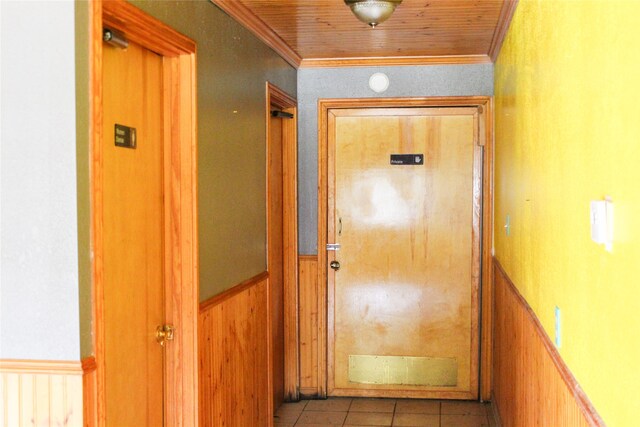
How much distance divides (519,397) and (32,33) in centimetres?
249

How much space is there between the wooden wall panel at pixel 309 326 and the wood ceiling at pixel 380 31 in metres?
1.44

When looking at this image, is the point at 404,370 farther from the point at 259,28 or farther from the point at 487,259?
the point at 259,28

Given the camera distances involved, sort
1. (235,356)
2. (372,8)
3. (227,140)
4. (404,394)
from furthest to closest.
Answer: (404,394)
(235,356)
(227,140)
(372,8)

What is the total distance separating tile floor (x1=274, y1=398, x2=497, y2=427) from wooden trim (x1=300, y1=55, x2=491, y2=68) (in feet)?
7.71

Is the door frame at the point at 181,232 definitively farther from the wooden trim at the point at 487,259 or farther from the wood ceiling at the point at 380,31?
the wooden trim at the point at 487,259

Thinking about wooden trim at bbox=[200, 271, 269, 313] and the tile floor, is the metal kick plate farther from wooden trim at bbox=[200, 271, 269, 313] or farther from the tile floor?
wooden trim at bbox=[200, 271, 269, 313]

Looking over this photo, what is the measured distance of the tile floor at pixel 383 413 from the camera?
16.0 feet

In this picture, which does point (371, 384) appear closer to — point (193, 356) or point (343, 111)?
point (343, 111)

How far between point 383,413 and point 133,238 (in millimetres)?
2861

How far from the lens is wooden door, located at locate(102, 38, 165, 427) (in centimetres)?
253

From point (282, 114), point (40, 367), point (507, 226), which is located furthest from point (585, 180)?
point (282, 114)

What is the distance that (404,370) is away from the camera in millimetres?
5398

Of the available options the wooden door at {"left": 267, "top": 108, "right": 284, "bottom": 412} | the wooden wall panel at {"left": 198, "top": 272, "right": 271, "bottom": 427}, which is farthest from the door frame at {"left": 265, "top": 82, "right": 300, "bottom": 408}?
the wooden wall panel at {"left": 198, "top": 272, "right": 271, "bottom": 427}

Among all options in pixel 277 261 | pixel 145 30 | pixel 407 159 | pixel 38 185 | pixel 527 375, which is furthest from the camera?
pixel 407 159
